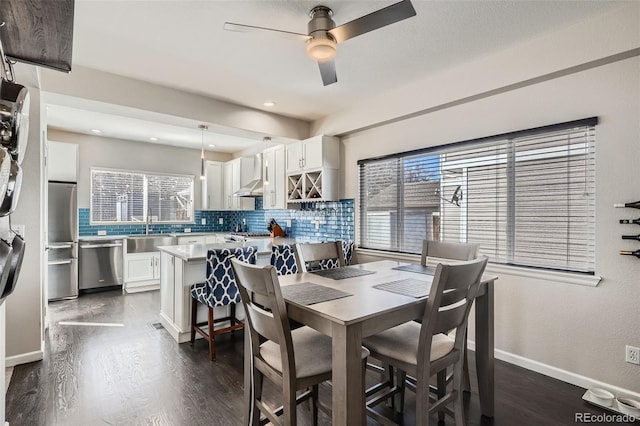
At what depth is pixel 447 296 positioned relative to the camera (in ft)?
5.09

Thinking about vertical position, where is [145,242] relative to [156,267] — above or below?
above

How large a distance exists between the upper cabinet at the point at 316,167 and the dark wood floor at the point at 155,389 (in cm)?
207

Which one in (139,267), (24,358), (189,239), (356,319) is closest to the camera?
(356,319)

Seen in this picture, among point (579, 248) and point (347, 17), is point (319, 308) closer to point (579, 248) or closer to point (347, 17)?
point (347, 17)

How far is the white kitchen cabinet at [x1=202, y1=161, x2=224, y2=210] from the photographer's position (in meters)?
6.39

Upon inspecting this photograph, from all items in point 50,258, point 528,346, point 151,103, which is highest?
point 151,103

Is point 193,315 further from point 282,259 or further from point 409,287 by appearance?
point 409,287

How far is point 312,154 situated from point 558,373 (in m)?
3.33

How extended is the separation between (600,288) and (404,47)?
88.8 inches

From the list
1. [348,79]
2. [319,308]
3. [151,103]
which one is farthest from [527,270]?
[151,103]

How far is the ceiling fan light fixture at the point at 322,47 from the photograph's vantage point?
1.87m

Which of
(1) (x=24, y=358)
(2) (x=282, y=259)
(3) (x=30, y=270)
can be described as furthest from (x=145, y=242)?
(2) (x=282, y=259)

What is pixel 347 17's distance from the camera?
2.15 meters

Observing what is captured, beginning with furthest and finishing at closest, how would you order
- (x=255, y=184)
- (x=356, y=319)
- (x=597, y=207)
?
(x=255, y=184) < (x=597, y=207) < (x=356, y=319)
